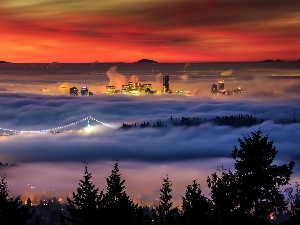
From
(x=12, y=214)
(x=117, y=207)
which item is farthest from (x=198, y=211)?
(x=12, y=214)

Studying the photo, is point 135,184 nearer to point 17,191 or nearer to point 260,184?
point 17,191

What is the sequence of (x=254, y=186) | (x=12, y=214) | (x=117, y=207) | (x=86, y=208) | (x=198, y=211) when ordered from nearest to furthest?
(x=86, y=208), (x=117, y=207), (x=12, y=214), (x=254, y=186), (x=198, y=211)

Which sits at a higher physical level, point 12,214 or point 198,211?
point 12,214

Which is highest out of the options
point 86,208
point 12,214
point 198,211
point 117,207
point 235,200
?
point 86,208

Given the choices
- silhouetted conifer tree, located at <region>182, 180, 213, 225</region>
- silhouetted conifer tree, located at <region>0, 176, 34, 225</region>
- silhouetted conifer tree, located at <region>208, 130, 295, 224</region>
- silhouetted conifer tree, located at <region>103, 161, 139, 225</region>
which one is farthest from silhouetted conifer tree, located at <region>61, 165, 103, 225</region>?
silhouetted conifer tree, located at <region>208, 130, 295, 224</region>

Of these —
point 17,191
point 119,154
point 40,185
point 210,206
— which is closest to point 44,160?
point 119,154

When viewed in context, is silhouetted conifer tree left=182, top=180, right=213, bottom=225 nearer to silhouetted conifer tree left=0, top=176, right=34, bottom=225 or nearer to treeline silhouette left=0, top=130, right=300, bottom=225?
treeline silhouette left=0, top=130, right=300, bottom=225

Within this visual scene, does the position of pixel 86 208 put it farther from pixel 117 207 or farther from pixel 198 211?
pixel 198 211

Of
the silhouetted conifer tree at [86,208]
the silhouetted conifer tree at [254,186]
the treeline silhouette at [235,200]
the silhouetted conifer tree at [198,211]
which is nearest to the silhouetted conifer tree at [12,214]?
the treeline silhouette at [235,200]
